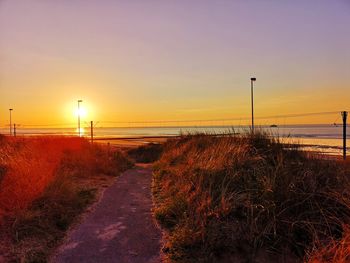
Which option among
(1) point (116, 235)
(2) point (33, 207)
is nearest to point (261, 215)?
(1) point (116, 235)

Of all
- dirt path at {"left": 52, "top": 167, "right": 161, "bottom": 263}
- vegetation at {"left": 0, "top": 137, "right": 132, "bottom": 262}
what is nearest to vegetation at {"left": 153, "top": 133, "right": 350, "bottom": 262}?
dirt path at {"left": 52, "top": 167, "right": 161, "bottom": 263}

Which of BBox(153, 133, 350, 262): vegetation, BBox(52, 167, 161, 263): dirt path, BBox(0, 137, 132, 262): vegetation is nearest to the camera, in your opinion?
BBox(153, 133, 350, 262): vegetation

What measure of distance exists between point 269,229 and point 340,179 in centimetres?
224

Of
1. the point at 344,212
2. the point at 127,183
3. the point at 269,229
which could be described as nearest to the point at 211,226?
the point at 269,229

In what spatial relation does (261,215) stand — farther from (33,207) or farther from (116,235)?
(33,207)

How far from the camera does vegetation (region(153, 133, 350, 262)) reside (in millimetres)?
4434

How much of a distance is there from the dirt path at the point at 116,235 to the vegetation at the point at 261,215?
324 millimetres

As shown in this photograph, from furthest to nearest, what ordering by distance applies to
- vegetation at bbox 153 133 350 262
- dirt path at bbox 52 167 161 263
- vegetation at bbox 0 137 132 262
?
vegetation at bbox 0 137 132 262, dirt path at bbox 52 167 161 263, vegetation at bbox 153 133 350 262

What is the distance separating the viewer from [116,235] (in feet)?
17.7

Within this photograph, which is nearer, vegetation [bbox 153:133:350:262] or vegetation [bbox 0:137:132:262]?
vegetation [bbox 153:133:350:262]

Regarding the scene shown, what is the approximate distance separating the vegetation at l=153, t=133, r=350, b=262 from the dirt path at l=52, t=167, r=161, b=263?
0.32 metres

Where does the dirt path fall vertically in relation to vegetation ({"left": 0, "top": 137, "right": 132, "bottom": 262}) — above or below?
below

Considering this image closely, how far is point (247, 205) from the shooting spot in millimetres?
5270

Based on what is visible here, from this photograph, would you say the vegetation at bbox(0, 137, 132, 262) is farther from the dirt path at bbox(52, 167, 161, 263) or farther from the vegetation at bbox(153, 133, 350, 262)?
the vegetation at bbox(153, 133, 350, 262)
